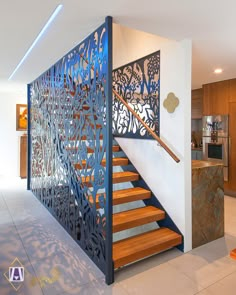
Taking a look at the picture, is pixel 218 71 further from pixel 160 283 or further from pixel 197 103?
pixel 160 283

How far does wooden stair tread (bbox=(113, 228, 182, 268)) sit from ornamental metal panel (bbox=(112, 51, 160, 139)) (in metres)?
1.26

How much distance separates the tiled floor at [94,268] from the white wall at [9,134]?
3.58 metres

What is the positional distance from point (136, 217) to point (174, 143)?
994 mm

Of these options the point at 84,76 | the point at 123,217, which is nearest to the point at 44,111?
the point at 84,76

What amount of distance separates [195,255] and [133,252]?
0.78 m

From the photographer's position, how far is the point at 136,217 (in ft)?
9.28

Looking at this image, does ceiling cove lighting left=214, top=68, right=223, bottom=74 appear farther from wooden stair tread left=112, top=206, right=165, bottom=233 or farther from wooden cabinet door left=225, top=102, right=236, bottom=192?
wooden stair tread left=112, top=206, right=165, bottom=233

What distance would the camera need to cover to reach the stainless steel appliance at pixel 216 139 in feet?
16.0

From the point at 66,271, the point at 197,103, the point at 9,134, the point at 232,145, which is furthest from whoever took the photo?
the point at 9,134

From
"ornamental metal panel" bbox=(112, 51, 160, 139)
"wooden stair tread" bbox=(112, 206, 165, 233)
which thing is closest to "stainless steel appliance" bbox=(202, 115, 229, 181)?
"ornamental metal panel" bbox=(112, 51, 160, 139)

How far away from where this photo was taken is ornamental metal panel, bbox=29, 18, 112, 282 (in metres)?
2.29
